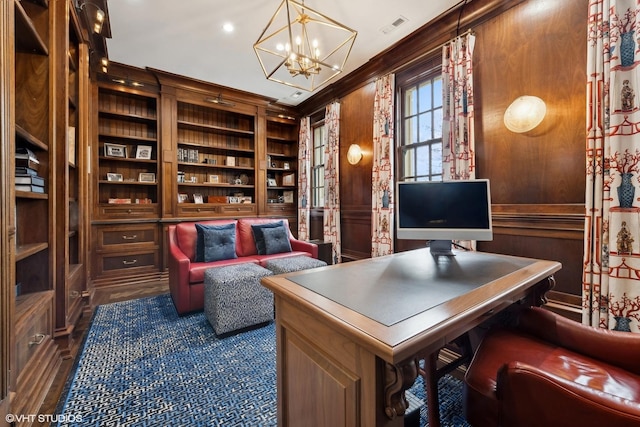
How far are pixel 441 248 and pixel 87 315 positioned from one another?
3.36 m

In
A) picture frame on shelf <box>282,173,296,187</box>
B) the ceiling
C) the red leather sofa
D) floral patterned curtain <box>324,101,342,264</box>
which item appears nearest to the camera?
the ceiling

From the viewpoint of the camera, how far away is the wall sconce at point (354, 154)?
4.08 meters

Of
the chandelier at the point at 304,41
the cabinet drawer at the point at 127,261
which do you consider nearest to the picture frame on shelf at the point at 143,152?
the cabinet drawer at the point at 127,261

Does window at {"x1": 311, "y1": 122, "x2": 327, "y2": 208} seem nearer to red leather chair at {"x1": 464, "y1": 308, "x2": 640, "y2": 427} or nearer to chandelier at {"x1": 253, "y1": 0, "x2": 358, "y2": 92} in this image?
chandelier at {"x1": 253, "y1": 0, "x2": 358, "y2": 92}

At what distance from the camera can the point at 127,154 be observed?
4242 mm

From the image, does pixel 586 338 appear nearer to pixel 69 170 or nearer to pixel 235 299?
pixel 235 299

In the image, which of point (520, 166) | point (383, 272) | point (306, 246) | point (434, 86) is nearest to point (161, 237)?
point (306, 246)

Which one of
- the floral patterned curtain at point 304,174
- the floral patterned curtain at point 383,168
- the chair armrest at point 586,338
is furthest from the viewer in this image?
the floral patterned curtain at point 304,174

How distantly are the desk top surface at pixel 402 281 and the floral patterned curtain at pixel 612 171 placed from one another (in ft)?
2.34

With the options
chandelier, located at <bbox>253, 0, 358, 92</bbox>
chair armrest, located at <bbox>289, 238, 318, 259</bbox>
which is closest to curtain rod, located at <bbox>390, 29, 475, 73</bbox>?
chandelier, located at <bbox>253, 0, 358, 92</bbox>

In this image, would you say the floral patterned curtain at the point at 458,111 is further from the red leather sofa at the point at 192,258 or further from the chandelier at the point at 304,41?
the red leather sofa at the point at 192,258

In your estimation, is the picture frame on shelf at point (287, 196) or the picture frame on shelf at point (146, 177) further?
the picture frame on shelf at point (287, 196)

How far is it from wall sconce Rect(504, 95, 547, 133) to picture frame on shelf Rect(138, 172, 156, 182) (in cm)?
468

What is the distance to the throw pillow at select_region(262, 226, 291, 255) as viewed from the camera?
12.0ft
